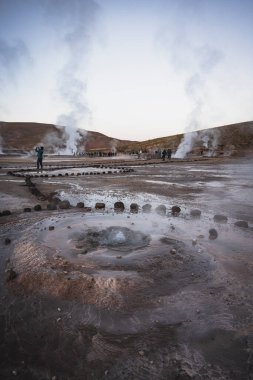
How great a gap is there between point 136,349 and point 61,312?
1.00 m

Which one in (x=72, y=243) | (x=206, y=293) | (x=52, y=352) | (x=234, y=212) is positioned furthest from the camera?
(x=234, y=212)

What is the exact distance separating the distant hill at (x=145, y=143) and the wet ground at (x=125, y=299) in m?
45.0

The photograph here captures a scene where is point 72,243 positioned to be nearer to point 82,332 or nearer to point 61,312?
point 61,312

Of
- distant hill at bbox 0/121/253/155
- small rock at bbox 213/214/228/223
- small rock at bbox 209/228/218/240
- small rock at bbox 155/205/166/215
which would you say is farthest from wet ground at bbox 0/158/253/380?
distant hill at bbox 0/121/253/155

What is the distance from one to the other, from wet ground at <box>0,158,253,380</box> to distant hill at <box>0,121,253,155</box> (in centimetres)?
4497

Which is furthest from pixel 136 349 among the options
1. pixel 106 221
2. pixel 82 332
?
pixel 106 221

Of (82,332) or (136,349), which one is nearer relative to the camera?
(136,349)

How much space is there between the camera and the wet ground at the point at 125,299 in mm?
2570

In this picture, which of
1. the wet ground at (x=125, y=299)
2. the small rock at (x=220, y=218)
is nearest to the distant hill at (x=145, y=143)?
the small rock at (x=220, y=218)

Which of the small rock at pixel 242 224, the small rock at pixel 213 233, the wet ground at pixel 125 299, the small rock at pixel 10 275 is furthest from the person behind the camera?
the small rock at pixel 242 224

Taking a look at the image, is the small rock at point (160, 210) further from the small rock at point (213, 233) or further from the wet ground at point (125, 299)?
the small rock at point (213, 233)

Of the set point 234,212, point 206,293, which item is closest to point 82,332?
point 206,293

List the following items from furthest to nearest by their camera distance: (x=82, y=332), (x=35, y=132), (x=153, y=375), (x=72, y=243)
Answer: (x=35, y=132) → (x=72, y=243) → (x=82, y=332) → (x=153, y=375)

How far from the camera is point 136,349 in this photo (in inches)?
107
